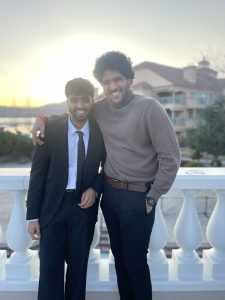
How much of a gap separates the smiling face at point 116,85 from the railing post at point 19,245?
2.61 feet

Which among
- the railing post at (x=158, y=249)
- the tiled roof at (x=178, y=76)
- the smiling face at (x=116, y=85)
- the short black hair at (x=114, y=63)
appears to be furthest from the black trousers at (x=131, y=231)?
the tiled roof at (x=178, y=76)

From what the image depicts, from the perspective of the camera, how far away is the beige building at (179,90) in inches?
1150

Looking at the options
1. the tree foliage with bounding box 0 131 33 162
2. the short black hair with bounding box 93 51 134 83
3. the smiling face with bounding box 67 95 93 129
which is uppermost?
the short black hair with bounding box 93 51 134 83

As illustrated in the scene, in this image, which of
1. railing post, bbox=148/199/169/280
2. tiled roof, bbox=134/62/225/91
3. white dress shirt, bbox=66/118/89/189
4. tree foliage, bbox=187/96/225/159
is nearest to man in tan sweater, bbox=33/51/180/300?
white dress shirt, bbox=66/118/89/189

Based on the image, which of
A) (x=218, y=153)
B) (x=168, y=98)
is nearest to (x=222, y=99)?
(x=218, y=153)

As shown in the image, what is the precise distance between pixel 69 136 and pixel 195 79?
103ft

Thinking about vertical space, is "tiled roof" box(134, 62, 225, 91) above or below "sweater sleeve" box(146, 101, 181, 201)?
above

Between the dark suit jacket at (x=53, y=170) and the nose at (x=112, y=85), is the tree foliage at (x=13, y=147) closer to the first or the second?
the dark suit jacket at (x=53, y=170)

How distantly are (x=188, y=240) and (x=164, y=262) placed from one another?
0.21 meters

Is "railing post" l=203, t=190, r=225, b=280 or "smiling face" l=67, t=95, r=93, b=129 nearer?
"smiling face" l=67, t=95, r=93, b=129

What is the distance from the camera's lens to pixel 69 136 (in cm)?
160

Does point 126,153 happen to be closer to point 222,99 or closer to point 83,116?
point 83,116

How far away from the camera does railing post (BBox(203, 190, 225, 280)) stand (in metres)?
1.88

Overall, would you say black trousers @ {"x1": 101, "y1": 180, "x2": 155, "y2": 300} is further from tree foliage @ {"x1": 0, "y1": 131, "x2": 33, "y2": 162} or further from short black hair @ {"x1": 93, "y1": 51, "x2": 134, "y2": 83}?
tree foliage @ {"x1": 0, "y1": 131, "x2": 33, "y2": 162}
